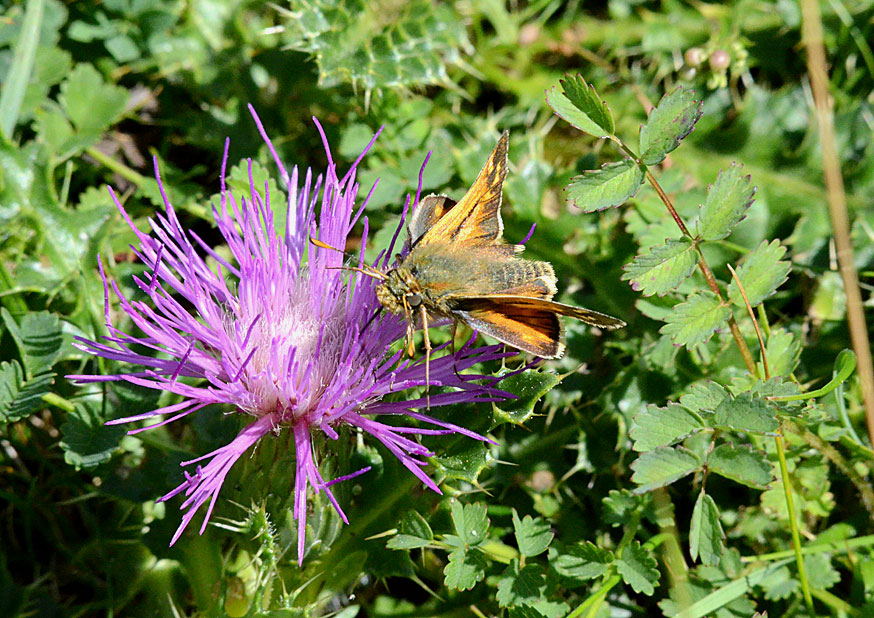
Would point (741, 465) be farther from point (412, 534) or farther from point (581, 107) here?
point (581, 107)

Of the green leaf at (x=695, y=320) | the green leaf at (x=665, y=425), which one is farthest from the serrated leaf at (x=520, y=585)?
the green leaf at (x=695, y=320)

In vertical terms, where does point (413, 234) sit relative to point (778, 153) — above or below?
above

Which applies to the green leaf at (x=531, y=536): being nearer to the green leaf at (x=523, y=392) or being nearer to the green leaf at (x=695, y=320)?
the green leaf at (x=523, y=392)

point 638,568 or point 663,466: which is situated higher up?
point 663,466

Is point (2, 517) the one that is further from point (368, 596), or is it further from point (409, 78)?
point (409, 78)

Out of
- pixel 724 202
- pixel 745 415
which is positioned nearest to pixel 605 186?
pixel 724 202

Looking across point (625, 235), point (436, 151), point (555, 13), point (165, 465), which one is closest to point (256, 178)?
point (436, 151)

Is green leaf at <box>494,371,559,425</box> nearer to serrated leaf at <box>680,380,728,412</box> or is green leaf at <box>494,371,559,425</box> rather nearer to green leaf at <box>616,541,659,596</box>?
serrated leaf at <box>680,380,728,412</box>
